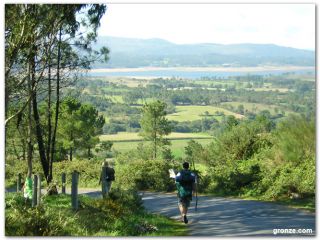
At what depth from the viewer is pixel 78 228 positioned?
11562 millimetres

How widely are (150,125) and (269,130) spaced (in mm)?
7863

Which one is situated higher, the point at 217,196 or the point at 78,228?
the point at 78,228

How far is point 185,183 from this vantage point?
12.6 m

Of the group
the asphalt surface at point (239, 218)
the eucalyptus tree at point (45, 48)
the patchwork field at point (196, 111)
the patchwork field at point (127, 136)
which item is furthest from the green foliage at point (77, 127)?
the asphalt surface at point (239, 218)

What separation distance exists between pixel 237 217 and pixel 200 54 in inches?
153

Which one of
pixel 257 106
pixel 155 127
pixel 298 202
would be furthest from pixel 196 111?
pixel 155 127

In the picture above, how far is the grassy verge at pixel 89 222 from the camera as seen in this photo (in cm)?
1110

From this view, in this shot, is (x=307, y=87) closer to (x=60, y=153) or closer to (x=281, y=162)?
(x=281, y=162)

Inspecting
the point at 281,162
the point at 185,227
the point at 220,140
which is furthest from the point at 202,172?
the point at 185,227

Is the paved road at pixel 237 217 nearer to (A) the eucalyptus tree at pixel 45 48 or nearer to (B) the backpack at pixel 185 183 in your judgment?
(B) the backpack at pixel 185 183

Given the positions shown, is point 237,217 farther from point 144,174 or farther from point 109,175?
point 144,174

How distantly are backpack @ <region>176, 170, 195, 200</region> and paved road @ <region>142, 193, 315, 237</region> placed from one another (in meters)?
0.67

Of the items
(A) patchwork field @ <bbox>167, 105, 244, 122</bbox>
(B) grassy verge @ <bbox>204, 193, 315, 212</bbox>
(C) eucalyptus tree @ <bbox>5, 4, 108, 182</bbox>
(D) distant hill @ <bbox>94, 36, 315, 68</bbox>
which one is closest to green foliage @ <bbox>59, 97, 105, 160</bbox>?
(A) patchwork field @ <bbox>167, 105, 244, 122</bbox>

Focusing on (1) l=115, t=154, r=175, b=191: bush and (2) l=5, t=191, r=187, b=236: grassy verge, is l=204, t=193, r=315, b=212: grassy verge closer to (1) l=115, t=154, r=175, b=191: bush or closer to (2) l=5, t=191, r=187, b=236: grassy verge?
(2) l=5, t=191, r=187, b=236: grassy verge
